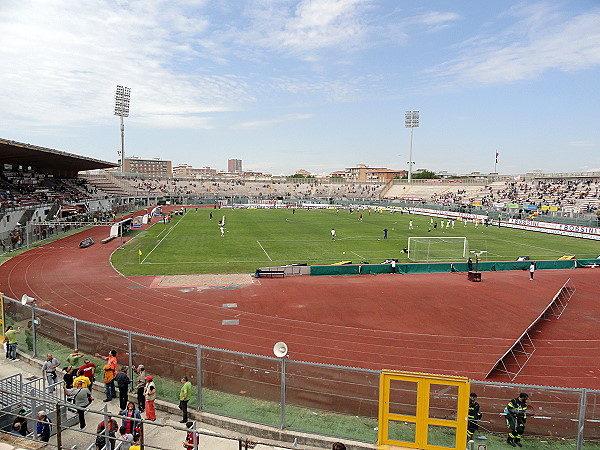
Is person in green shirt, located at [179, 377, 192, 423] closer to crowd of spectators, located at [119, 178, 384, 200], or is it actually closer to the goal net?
the goal net

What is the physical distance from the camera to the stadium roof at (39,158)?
1574 inches

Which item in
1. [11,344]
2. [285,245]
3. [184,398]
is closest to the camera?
[184,398]

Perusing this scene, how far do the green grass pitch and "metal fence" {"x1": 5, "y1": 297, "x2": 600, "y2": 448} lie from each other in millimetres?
13236

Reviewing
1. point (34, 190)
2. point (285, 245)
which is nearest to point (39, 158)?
point (34, 190)

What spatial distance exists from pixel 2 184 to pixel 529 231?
226 ft

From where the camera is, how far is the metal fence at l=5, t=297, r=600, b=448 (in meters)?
8.70

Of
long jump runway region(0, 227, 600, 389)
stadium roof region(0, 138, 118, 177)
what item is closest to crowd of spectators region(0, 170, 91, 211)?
stadium roof region(0, 138, 118, 177)

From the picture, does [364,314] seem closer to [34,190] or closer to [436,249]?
[436,249]

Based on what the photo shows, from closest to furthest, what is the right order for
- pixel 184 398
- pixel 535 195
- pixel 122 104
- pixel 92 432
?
pixel 92 432 < pixel 184 398 < pixel 535 195 < pixel 122 104

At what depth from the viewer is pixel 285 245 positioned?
38688 millimetres

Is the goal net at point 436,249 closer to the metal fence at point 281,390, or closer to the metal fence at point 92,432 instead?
the metal fence at point 281,390

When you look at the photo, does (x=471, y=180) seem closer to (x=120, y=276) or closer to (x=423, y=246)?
(x=423, y=246)

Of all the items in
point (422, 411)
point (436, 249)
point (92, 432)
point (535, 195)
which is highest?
point (535, 195)

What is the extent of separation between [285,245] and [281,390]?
30.1m
